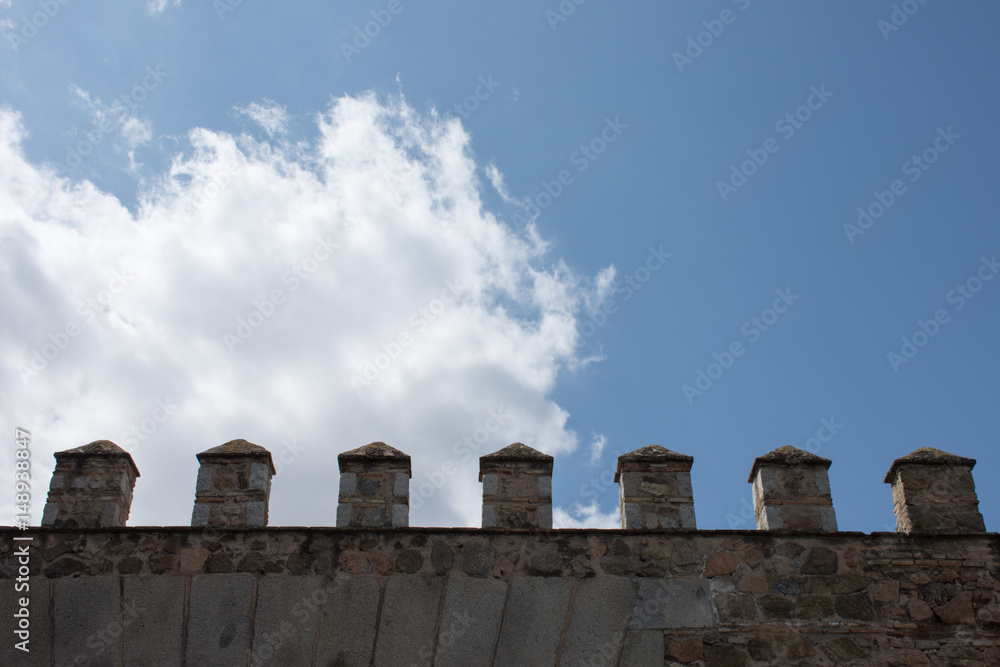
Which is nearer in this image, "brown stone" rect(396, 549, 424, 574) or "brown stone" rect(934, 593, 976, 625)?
"brown stone" rect(934, 593, 976, 625)

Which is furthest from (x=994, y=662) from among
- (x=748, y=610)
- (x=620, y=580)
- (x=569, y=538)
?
(x=569, y=538)

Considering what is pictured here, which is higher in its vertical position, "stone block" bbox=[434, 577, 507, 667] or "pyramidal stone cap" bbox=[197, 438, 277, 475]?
"pyramidal stone cap" bbox=[197, 438, 277, 475]

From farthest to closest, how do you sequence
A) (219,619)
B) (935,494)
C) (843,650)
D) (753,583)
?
(935,494) < (753,583) < (219,619) < (843,650)

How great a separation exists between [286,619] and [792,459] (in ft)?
9.92

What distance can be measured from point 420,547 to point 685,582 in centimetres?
150

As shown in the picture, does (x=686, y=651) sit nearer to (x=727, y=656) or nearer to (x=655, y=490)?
(x=727, y=656)

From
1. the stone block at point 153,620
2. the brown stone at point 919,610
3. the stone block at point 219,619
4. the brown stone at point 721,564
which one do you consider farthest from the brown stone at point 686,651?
the stone block at point 153,620

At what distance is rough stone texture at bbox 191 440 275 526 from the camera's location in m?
4.87

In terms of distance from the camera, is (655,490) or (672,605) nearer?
(672,605)

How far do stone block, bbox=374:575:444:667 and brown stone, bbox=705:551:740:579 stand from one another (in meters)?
1.50

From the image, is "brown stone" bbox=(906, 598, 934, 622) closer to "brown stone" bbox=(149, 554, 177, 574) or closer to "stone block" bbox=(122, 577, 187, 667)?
"stone block" bbox=(122, 577, 187, 667)

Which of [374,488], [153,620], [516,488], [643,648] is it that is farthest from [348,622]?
[643,648]

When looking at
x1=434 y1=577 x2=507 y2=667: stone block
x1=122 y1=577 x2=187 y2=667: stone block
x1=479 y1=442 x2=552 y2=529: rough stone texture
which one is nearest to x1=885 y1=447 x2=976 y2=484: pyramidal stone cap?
x1=479 y1=442 x2=552 y2=529: rough stone texture

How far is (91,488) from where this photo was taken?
4.97 m
